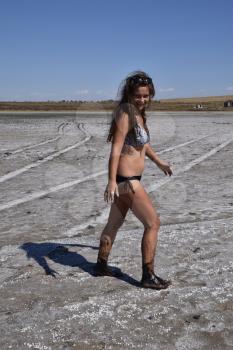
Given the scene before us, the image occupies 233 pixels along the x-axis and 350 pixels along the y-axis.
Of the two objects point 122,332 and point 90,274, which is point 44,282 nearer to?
point 90,274

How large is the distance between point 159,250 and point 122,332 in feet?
5.26

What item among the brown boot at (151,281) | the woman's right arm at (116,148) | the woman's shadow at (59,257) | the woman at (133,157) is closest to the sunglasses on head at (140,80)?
the woman at (133,157)

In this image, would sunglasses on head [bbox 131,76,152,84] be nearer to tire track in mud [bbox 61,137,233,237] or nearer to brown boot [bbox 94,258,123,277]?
brown boot [bbox 94,258,123,277]

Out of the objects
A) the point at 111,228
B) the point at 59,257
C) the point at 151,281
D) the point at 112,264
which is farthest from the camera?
the point at 59,257

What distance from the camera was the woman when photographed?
343 centimetres

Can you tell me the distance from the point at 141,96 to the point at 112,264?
5.24ft

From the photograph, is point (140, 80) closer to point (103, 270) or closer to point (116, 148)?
point (116, 148)

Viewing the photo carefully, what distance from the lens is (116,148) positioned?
11.2 feet

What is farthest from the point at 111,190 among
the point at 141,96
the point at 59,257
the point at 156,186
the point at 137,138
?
the point at 156,186

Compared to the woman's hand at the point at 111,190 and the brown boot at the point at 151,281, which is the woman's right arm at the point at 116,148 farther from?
the brown boot at the point at 151,281

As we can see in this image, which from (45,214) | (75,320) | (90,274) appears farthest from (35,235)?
(75,320)

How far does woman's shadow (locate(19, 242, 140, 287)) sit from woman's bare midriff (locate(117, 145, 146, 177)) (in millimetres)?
941

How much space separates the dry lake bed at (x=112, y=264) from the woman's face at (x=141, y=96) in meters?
1.45

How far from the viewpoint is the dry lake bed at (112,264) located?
2988mm
